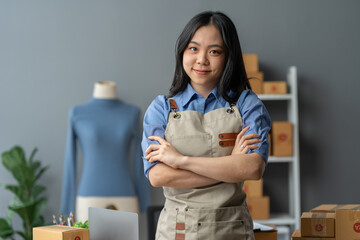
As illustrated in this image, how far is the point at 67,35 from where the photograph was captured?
457 cm

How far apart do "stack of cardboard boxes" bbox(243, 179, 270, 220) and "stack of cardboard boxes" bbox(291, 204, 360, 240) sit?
83.4 inches

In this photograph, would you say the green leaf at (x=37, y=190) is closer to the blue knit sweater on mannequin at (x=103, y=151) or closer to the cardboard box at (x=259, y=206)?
the blue knit sweater on mannequin at (x=103, y=151)

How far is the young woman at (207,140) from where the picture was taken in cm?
160

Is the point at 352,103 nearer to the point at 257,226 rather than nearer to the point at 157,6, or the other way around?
the point at 157,6

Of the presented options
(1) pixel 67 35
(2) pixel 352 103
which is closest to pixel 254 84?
(2) pixel 352 103

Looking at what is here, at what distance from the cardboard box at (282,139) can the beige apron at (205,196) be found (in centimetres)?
Result: 249

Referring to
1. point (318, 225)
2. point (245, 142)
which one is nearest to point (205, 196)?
point (245, 142)

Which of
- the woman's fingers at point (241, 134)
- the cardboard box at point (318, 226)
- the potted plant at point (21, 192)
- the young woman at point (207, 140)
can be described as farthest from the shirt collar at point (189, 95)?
the potted plant at point (21, 192)

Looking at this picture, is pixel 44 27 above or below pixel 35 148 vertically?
above

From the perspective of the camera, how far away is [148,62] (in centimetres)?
457

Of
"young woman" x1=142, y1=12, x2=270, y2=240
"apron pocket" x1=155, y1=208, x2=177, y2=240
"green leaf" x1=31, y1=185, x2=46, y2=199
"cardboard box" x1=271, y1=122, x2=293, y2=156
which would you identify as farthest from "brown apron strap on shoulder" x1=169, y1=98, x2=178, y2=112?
"green leaf" x1=31, y1=185, x2=46, y2=199

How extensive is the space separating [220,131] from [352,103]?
3223mm

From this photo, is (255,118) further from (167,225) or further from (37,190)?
(37,190)

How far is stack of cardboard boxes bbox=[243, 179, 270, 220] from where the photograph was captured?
13.5 feet
